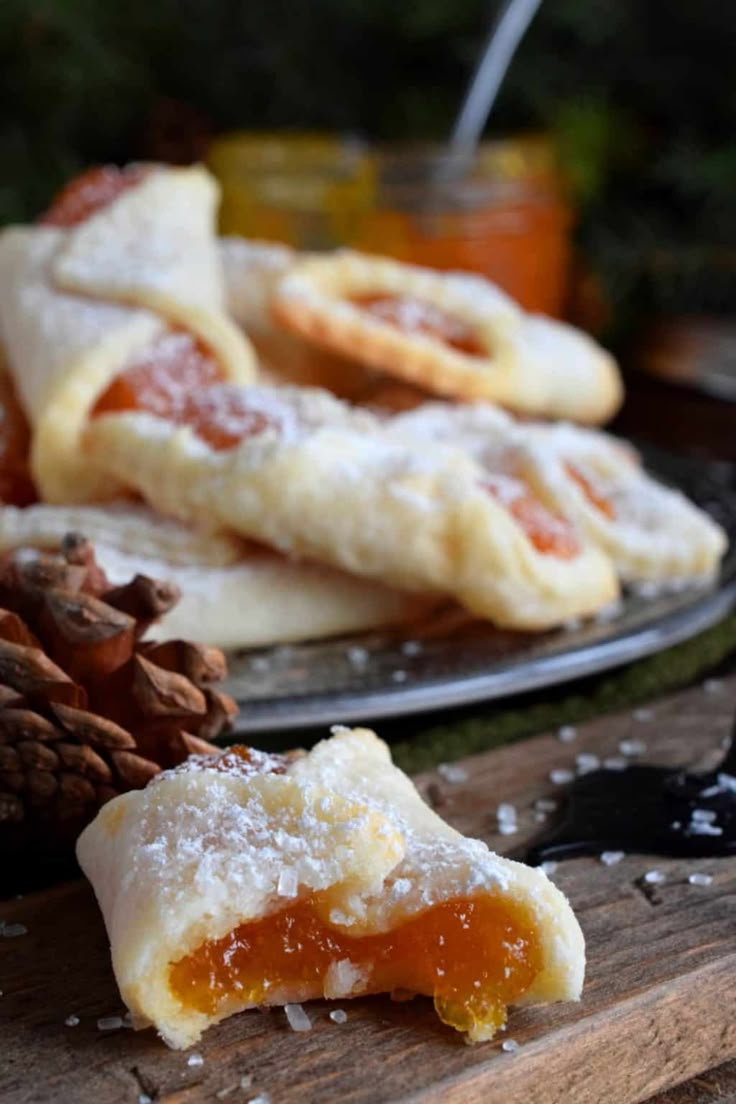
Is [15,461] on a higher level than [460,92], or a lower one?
lower

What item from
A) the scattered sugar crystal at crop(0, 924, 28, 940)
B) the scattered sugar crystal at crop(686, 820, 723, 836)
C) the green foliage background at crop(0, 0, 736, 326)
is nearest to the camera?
the scattered sugar crystal at crop(0, 924, 28, 940)

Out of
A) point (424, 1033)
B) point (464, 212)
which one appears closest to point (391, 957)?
point (424, 1033)

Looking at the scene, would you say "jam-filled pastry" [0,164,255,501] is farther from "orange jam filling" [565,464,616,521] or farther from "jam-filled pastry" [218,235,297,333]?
"orange jam filling" [565,464,616,521]

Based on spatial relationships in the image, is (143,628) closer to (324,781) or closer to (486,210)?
(324,781)

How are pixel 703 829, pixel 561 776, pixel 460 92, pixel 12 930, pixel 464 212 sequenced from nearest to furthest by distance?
pixel 12 930 → pixel 703 829 → pixel 561 776 → pixel 464 212 → pixel 460 92

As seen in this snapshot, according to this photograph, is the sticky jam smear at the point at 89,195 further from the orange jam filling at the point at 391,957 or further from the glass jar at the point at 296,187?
the orange jam filling at the point at 391,957

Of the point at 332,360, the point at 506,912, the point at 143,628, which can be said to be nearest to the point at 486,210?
the point at 332,360

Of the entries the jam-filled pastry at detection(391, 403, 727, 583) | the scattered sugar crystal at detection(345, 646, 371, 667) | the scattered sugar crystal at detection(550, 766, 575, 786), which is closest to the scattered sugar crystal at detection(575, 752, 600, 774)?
the scattered sugar crystal at detection(550, 766, 575, 786)

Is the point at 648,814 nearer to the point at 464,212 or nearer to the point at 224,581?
A: the point at 224,581
